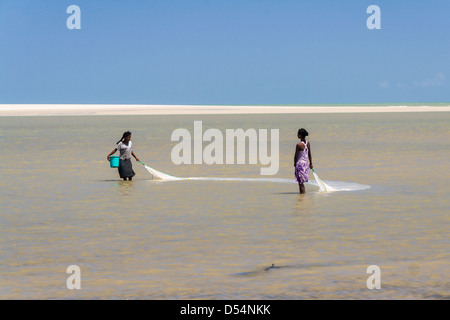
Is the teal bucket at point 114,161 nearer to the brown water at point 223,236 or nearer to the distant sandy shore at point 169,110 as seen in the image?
the brown water at point 223,236

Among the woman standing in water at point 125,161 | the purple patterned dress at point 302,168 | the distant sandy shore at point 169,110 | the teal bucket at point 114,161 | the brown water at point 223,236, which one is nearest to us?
the brown water at point 223,236

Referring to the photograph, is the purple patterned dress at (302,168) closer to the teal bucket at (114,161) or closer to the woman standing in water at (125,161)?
the woman standing in water at (125,161)

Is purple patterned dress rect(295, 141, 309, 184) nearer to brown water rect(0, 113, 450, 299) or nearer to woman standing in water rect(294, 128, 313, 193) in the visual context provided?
woman standing in water rect(294, 128, 313, 193)

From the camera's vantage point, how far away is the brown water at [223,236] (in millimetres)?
8703

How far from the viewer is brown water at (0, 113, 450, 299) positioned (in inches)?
343

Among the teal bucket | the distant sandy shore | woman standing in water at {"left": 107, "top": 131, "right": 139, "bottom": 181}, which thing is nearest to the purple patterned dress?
woman standing in water at {"left": 107, "top": 131, "right": 139, "bottom": 181}

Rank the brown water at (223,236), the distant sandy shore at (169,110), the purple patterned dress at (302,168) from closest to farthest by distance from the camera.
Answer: the brown water at (223,236) < the purple patterned dress at (302,168) < the distant sandy shore at (169,110)

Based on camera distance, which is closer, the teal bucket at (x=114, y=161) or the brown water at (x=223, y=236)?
the brown water at (x=223, y=236)

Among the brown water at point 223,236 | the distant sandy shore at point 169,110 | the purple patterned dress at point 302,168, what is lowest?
the brown water at point 223,236

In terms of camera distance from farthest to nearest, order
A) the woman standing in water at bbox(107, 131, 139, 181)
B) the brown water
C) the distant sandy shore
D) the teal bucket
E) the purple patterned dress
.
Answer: the distant sandy shore, the teal bucket, the woman standing in water at bbox(107, 131, 139, 181), the purple patterned dress, the brown water

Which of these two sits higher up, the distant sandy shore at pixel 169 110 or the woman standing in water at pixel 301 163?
the distant sandy shore at pixel 169 110

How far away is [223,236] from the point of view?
1167 centimetres

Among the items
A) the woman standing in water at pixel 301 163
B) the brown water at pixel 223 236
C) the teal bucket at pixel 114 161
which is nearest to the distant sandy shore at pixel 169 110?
the teal bucket at pixel 114 161
